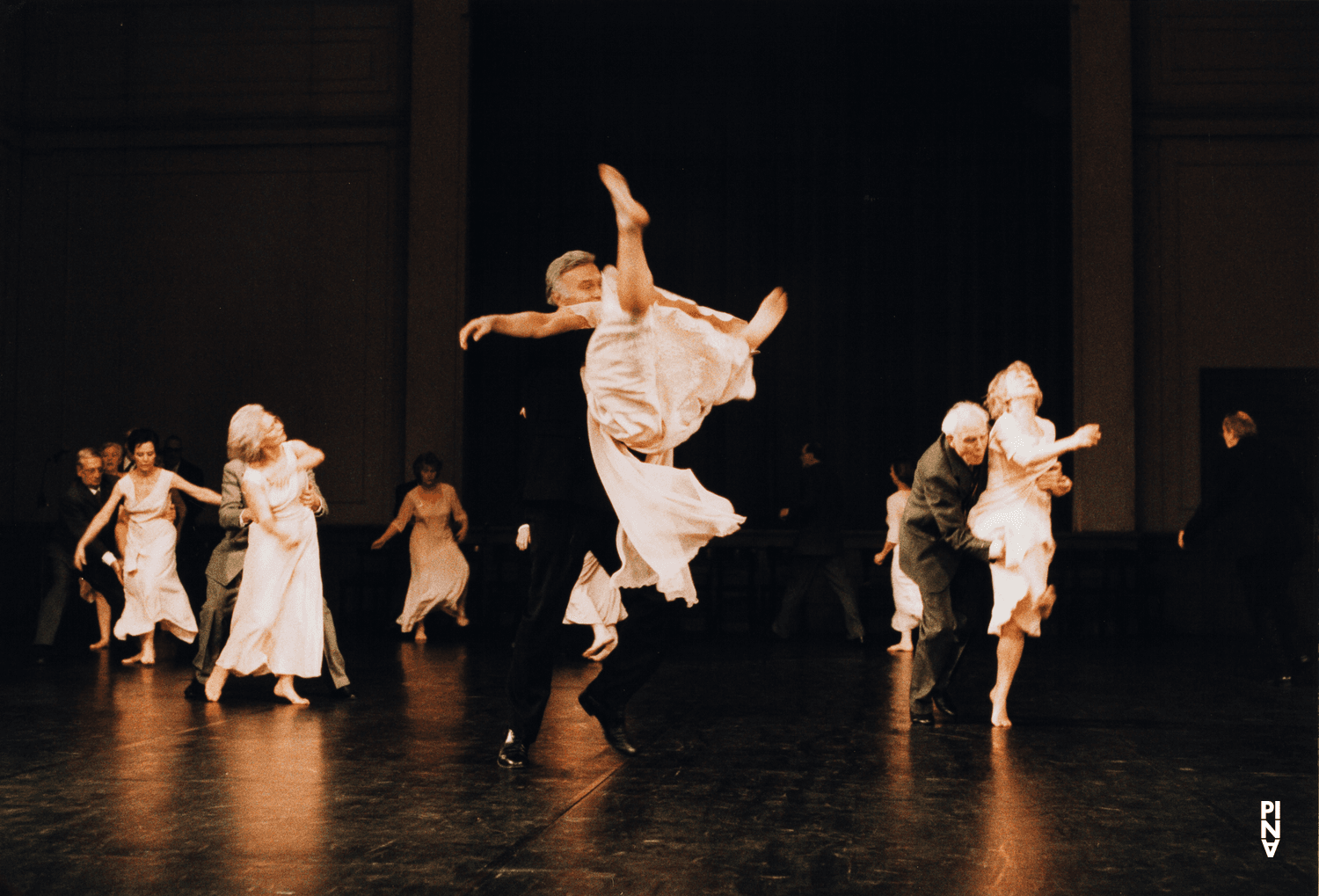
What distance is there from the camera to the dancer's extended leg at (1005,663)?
16.6 feet

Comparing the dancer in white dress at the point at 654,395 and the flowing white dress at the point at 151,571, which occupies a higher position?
the dancer in white dress at the point at 654,395

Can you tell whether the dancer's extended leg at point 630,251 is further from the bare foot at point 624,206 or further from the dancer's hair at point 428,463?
the dancer's hair at point 428,463

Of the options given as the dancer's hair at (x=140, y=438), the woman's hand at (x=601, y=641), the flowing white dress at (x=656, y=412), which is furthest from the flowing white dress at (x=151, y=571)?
the flowing white dress at (x=656, y=412)

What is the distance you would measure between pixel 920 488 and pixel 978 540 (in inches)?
13.6

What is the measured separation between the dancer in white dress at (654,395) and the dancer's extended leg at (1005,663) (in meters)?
1.74

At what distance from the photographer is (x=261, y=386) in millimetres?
12219

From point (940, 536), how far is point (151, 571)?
17.3 ft

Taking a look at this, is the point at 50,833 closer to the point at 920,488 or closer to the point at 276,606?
the point at 276,606

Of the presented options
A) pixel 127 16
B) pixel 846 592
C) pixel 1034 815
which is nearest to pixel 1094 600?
pixel 846 592

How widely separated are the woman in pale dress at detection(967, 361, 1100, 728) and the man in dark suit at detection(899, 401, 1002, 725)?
88 mm

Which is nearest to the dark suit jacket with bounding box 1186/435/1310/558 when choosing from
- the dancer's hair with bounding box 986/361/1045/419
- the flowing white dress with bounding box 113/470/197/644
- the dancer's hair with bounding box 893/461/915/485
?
the dancer's hair with bounding box 893/461/915/485

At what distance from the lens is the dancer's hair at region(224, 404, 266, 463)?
5.62 metres

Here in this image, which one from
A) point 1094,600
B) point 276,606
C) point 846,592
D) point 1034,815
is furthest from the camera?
point 1094,600

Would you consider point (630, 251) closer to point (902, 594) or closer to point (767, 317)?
point (767, 317)
